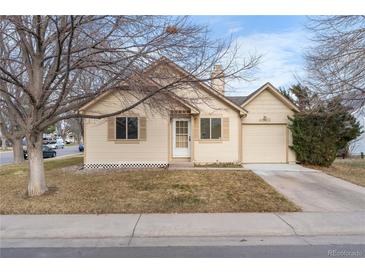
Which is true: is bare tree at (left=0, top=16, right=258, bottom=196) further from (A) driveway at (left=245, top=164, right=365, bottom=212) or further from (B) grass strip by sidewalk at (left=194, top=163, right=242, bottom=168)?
(B) grass strip by sidewalk at (left=194, top=163, right=242, bottom=168)

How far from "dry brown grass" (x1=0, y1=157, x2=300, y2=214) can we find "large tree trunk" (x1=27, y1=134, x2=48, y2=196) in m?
0.31

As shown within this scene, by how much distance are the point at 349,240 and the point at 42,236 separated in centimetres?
598

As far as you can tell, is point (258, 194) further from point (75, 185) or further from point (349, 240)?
point (75, 185)

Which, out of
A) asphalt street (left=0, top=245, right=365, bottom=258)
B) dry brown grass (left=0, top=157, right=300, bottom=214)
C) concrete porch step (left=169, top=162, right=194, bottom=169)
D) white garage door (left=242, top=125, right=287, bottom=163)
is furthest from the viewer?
white garage door (left=242, top=125, right=287, bottom=163)

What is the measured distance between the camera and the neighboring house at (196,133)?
1617cm

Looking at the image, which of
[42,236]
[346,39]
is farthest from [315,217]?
[346,39]

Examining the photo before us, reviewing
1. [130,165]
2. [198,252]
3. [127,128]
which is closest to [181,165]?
[130,165]

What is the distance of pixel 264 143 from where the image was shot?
1791cm

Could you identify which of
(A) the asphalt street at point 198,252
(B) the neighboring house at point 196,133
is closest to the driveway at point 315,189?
(B) the neighboring house at point 196,133

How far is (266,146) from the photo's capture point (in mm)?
17906

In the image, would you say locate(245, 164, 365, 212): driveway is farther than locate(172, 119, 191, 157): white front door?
No

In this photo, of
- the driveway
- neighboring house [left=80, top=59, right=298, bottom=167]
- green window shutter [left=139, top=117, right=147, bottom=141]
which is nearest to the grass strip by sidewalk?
neighboring house [left=80, top=59, right=298, bottom=167]

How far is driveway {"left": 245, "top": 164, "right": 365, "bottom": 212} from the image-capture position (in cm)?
873

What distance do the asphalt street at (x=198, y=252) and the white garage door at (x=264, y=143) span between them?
12206mm
